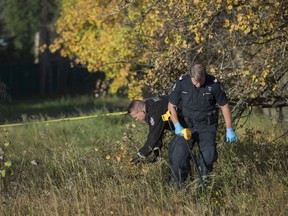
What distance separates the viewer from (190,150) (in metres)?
8.29

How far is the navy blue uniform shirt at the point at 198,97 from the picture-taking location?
8.27m

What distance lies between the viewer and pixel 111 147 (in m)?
10.2

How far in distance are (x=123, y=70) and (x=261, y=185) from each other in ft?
20.6

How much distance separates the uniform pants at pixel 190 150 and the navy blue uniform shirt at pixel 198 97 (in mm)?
168

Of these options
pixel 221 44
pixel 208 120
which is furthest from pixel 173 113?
pixel 221 44

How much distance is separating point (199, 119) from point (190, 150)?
37 centimetres

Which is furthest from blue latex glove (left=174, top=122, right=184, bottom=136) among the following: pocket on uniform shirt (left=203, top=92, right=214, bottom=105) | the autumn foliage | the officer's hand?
the autumn foliage

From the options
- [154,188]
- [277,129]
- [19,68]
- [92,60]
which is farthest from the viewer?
[19,68]

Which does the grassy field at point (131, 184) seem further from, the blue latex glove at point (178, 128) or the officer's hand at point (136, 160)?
the blue latex glove at point (178, 128)

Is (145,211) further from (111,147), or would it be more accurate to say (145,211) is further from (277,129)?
(277,129)

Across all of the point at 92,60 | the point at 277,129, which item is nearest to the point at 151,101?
the point at 277,129

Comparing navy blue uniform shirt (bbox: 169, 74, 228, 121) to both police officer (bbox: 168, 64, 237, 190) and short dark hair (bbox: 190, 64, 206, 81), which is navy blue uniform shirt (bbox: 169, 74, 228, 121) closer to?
police officer (bbox: 168, 64, 237, 190)

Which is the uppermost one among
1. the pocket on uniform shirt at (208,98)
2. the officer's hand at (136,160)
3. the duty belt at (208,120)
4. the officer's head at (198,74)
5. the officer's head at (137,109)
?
the officer's head at (198,74)

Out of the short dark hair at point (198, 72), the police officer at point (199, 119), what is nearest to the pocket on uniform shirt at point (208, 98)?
the police officer at point (199, 119)
